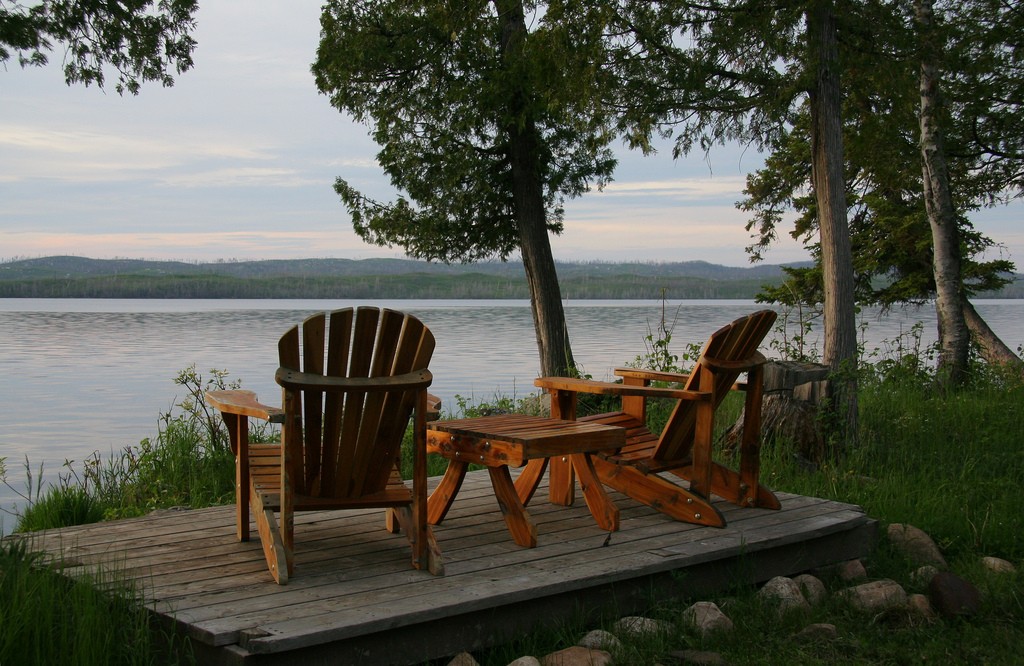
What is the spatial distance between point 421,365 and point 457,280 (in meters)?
30.5

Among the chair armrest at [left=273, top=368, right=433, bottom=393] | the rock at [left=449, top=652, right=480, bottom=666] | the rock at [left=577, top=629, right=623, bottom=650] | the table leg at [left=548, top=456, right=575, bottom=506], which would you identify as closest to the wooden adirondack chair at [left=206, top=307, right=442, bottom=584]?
the chair armrest at [left=273, top=368, right=433, bottom=393]

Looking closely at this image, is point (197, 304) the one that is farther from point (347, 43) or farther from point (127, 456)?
point (127, 456)

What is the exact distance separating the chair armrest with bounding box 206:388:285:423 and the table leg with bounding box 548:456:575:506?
1710 millimetres

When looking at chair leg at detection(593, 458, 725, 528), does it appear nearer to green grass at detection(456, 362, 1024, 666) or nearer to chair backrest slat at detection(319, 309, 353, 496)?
green grass at detection(456, 362, 1024, 666)

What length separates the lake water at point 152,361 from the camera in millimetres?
9828

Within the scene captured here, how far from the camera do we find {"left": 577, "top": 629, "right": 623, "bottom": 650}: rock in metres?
3.45

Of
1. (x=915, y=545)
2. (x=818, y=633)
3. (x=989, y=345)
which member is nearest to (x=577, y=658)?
(x=818, y=633)

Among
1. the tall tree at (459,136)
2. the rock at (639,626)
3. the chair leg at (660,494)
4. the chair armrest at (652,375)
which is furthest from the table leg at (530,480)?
the tall tree at (459,136)

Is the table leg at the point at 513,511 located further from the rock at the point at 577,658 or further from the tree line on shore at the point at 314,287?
the tree line on shore at the point at 314,287

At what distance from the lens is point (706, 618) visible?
3.75 meters

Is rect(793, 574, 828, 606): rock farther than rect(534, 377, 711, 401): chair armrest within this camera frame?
No

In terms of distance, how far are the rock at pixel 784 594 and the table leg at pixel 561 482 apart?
1160mm

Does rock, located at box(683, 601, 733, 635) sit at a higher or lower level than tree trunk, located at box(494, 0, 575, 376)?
lower

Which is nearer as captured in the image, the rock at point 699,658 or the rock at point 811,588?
the rock at point 699,658
